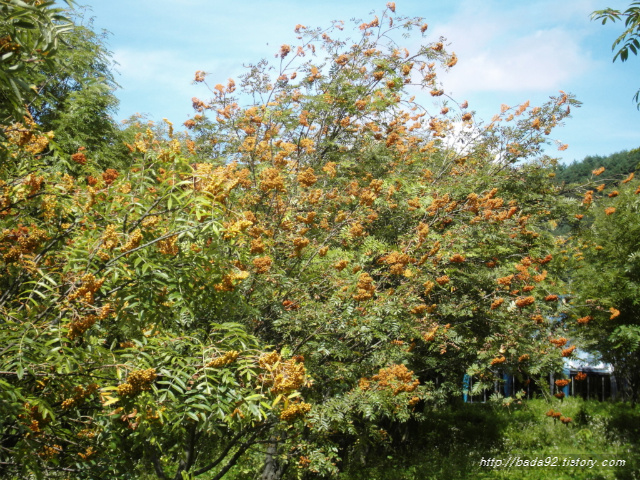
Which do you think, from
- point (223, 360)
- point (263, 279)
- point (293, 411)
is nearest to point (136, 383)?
point (223, 360)

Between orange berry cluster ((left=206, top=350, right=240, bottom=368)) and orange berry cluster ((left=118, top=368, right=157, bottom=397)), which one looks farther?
orange berry cluster ((left=206, top=350, right=240, bottom=368))

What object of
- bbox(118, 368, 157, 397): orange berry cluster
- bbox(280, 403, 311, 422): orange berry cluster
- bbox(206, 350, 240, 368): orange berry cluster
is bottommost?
bbox(280, 403, 311, 422): orange berry cluster

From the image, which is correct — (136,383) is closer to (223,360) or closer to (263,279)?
(223,360)

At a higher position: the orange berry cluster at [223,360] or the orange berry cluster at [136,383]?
the orange berry cluster at [223,360]

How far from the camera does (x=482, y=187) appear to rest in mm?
9148

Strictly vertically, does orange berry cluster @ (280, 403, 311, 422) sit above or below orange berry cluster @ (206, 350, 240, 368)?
below

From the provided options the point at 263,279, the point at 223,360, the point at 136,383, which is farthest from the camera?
the point at 263,279

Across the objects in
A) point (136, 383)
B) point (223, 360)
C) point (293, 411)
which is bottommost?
point (293, 411)

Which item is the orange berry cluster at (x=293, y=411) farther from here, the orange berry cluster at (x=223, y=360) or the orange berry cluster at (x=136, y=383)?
Answer: the orange berry cluster at (x=136, y=383)

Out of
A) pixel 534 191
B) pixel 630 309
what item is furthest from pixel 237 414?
pixel 630 309

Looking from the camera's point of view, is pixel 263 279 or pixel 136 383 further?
pixel 263 279

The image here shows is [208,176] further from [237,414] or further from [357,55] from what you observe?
[357,55]

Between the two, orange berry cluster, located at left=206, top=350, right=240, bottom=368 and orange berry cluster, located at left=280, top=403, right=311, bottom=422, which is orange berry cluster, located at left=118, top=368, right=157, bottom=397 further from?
orange berry cluster, located at left=280, top=403, right=311, bottom=422

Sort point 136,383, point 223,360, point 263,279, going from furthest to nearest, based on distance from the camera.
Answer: point 263,279 < point 223,360 < point 136,383
